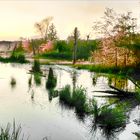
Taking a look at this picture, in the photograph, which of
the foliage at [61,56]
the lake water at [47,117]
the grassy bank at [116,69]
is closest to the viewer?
the lake water at [47,117]

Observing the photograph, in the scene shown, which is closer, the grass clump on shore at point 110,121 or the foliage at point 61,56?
the grass clump on shore at point 110,121

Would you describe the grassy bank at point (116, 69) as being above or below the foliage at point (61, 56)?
below

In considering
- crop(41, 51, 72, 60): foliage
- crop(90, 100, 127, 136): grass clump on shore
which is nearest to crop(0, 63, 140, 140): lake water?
crop(90, 100, 127, 136): grass clump on shore

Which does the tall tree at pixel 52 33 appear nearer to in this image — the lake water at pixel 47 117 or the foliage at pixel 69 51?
the foliage at pixel 69 51

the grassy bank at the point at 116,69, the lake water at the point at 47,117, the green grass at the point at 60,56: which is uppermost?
the green grass at the point at 60,56

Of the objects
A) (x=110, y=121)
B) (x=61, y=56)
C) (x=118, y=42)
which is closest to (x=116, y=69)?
(x=118, y=42)

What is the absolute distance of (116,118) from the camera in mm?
15156

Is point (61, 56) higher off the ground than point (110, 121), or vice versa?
point (61, 56)

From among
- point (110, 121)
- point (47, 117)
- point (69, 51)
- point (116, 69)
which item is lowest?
point (47, 117)

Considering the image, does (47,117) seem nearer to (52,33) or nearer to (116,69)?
(116,69)

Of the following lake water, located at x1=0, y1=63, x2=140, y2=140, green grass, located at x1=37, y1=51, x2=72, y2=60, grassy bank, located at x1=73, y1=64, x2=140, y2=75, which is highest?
green grass, located at x1=37, y1=51, x2=72, y2=60

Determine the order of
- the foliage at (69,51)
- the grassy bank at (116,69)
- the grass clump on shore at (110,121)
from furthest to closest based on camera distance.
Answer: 1. the foliage at (69,51)
2. the grassy bank at (116,69)
3. the grass clump on shore at (110,121)

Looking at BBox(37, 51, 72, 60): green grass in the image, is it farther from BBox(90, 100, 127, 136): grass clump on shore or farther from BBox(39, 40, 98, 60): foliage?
BBox(90, 100, 127, 136): grass clump on shore

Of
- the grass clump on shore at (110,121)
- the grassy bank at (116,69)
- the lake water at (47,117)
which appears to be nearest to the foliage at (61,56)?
the grassy bank at (116,69)
